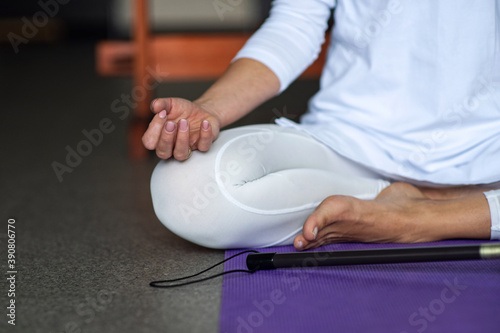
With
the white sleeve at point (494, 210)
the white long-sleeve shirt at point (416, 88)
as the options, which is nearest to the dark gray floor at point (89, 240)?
the white long-sleeve shirt at point (416, 88)

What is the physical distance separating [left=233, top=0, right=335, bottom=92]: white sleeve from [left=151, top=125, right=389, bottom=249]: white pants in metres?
0.14

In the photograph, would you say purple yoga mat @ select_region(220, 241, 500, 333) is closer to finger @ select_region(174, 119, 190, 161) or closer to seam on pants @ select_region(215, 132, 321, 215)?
seam on pants @ select_region(215, 132, 321, 215)

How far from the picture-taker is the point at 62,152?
6.81 ft

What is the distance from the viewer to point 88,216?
1387mm

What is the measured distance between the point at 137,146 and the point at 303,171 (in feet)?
3.52

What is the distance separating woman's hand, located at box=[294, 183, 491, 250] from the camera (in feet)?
3.26

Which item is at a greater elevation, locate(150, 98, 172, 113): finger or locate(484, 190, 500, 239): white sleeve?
locate(150, 98, 172, 113): finger

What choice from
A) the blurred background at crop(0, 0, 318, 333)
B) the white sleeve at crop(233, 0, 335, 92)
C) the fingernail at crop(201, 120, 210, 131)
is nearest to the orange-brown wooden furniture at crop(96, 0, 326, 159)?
the blurred background at crop(0, 0, 318, 333)

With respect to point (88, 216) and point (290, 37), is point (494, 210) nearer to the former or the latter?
point (290, 37)

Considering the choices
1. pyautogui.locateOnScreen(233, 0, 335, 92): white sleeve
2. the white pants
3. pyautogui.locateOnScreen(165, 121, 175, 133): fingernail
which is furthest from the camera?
pyautogui.locateOnScreen(233, 0, 335, 92): white sleeve

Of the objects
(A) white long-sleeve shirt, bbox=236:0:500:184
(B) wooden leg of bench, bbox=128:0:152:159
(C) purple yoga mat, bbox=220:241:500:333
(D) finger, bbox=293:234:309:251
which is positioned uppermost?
(A) white long-sleeve shirt, bbox=236:0:500:184

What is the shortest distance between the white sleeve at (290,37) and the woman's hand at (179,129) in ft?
0.65

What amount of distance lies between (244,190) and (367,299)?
27 centimetres

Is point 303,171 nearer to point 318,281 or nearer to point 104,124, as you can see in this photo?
point 318,281
